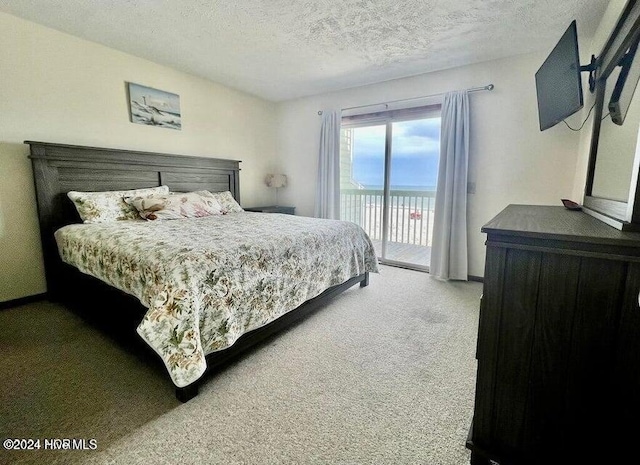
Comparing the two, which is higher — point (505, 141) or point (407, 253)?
point (505, 141)

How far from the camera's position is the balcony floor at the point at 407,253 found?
13.1 feet

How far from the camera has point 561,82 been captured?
1.81 m

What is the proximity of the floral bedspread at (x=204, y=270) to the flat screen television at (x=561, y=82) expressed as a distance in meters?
1.76

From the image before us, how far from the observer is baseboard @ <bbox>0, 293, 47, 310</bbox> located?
8.16 feet

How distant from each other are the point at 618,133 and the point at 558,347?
3.67 feet

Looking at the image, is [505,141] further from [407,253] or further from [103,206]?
[103,206]

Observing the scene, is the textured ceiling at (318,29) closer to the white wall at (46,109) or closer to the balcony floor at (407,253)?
the white wall at (46,109)

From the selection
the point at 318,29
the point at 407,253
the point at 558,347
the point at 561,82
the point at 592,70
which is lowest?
the point at 407,253

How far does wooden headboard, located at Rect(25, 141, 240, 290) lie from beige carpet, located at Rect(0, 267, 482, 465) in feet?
2.78

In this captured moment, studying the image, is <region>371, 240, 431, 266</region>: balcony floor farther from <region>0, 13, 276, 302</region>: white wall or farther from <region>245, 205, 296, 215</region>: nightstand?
<region>0, 13, 276, 302</region>: white wall

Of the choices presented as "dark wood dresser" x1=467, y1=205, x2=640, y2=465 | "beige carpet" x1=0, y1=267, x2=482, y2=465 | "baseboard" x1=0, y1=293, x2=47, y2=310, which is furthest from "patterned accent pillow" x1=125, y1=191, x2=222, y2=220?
"dark wood dresser" x1=467, y1=205, x2=640, y2=465

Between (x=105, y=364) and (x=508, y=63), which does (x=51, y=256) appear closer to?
(x=105, y=364)

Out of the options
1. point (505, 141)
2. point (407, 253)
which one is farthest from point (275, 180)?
point (505, 141)

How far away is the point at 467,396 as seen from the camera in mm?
1507
